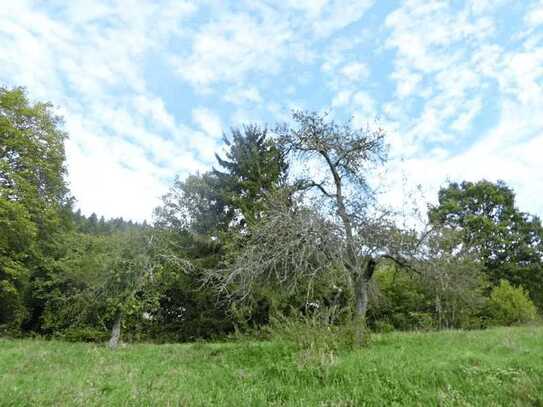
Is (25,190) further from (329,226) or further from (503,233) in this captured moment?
(503,233)

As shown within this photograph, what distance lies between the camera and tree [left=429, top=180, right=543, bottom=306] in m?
28.2

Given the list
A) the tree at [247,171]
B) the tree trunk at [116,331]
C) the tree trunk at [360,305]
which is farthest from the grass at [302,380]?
the tree at [247,171]

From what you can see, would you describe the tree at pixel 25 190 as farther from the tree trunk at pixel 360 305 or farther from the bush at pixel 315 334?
the tree trunk at pixel 360 305

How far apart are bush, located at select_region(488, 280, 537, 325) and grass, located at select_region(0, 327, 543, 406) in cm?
1594

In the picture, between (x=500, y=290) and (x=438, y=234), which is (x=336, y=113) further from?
(x=500, y=290)

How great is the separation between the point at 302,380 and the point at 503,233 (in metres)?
30.0

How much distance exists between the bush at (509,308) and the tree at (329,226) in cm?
1529

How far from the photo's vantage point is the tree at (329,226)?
846cm

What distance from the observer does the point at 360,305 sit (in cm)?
926

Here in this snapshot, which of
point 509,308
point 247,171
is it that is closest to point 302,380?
point 247,171

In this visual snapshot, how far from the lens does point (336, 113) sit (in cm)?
1082

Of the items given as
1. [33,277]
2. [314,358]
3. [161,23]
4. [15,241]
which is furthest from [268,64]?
[33,277]

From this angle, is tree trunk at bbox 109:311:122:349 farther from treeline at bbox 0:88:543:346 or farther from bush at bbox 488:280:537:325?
bush at bbox 488:280:537:325

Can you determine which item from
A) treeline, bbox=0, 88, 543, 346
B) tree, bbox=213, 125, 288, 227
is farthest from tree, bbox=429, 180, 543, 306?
tree, bbox=213, 125, 288, 227
